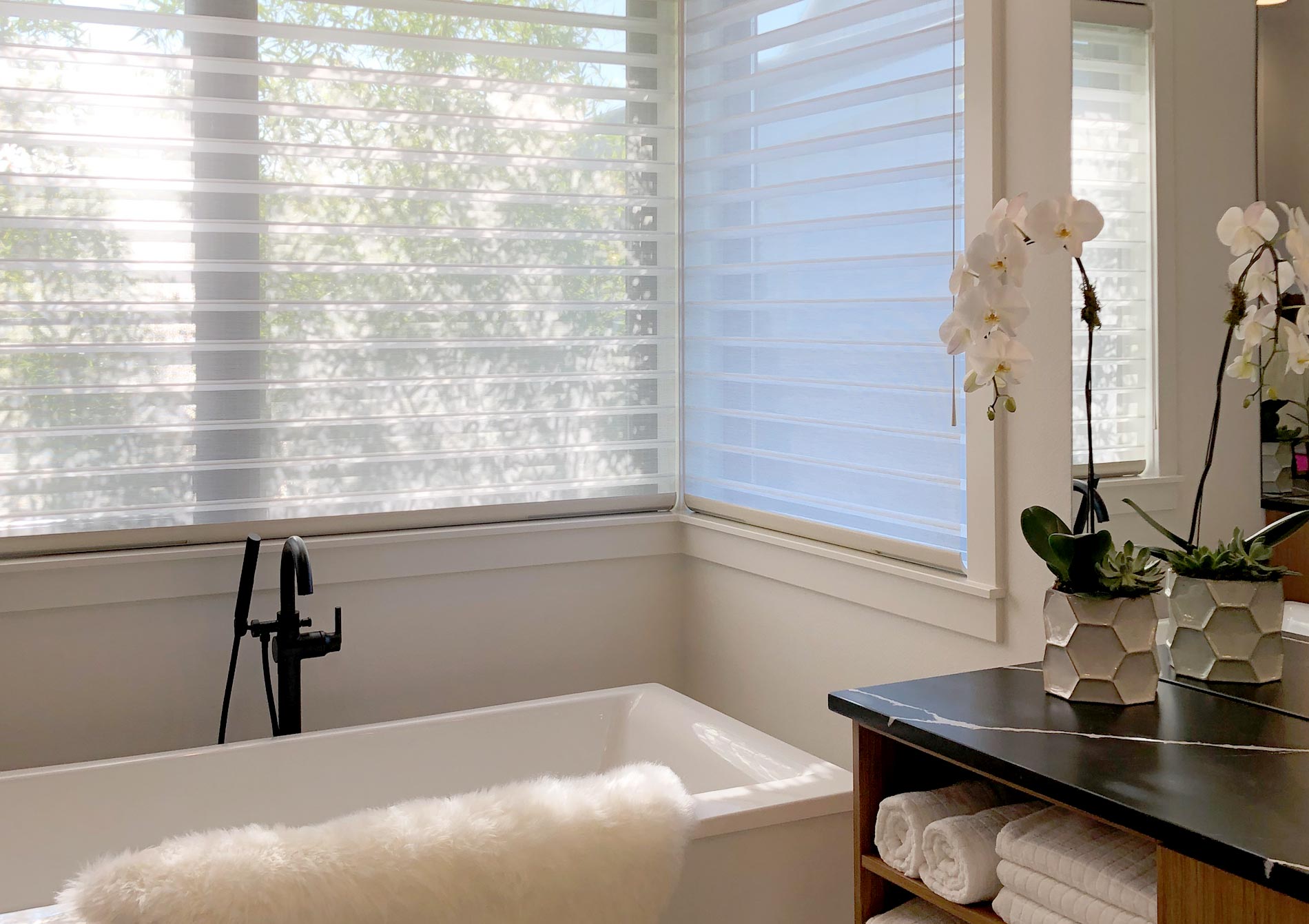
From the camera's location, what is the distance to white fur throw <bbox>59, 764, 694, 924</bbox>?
1.46 metres

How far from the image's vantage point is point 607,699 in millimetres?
2482

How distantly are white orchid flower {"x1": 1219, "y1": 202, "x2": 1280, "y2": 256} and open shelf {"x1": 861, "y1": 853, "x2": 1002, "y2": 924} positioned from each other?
0.88 m

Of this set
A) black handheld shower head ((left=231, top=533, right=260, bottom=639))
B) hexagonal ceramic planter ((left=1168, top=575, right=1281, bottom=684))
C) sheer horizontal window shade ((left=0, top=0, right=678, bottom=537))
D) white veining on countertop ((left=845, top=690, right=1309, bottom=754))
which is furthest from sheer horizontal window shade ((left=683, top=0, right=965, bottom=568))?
black handheld shower head ((left=231, top=533, right=260, bottom=639))

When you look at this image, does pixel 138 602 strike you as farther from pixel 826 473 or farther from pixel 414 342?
pixel 826 473

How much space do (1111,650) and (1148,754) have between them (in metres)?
0.19

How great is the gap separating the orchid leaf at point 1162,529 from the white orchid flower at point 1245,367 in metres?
0.22

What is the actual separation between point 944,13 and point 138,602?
1.94m

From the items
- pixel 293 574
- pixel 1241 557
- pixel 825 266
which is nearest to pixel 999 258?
pixel 1241 557

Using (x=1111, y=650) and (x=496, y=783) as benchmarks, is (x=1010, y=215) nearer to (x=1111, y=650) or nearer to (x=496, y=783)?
(x=1111, y=650)

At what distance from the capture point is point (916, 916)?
1354 millimetres

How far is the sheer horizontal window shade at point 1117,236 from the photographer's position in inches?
61.3

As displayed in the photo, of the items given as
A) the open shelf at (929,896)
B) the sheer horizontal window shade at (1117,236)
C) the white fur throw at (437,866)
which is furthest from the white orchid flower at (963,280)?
the white fur throw at (437,866)

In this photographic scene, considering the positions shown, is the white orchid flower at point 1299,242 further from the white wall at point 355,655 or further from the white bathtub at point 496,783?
the white wall at point 355,655

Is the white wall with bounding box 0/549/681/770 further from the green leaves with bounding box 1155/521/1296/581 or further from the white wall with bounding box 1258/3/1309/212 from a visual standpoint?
the white wall with bounding box 1258/3/1309/212
